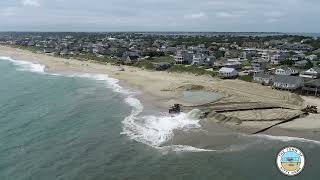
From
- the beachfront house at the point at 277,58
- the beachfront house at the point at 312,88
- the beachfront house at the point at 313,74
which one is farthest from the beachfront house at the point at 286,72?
the beachfront house at the point at 277,58

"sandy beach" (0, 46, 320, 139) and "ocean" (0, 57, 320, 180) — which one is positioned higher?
"sandy beach" (0, 46, 320, 139)

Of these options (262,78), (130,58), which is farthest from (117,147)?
(130,58)

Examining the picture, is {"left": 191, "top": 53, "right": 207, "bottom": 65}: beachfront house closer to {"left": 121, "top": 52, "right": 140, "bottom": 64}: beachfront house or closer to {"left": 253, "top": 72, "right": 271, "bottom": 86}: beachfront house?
{"left": 121, "top": 52, "right": 140, "bottom": 64}: beachfront house

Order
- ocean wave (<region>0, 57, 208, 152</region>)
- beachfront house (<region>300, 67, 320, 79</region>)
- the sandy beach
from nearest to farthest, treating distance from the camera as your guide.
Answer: ocean wave (<region>0, 57, 208, 152</region>)
the sandy beach
beachfront house (<region>300, 67, 320, 79</region>)

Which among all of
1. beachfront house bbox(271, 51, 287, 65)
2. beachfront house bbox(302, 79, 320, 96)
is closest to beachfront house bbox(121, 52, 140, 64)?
beachfront house bbox(271, 51, 287, 65)

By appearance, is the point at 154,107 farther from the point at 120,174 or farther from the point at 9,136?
the point at 120,174

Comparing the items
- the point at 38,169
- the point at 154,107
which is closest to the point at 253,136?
the point at 154,107

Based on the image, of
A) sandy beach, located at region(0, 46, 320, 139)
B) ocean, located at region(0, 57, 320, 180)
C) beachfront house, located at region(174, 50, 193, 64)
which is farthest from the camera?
beachfront house, located at region(174, 50, 193, 64)

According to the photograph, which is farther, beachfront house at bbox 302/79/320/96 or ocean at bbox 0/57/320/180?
beachfront house at bbox 302/79/320/96
